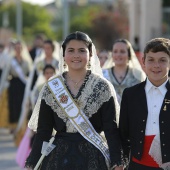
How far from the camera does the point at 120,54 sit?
26.1ft

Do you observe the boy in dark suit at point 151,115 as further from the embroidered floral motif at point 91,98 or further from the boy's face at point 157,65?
the embroidered floral motif at point 91,98

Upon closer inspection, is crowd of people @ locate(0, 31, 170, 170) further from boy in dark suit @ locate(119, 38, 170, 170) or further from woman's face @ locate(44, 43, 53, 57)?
woman's face @ locate(44, 43, 53, 57)

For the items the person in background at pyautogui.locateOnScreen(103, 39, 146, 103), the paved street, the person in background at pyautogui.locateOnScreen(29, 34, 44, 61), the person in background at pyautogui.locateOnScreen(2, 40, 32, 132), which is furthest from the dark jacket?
the person in background at pyautogui.locateOnScreen(29, 34, 44, 61)

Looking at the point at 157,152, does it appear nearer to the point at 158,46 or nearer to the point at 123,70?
the point at 158,46

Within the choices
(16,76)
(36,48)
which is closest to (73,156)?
(16,76)

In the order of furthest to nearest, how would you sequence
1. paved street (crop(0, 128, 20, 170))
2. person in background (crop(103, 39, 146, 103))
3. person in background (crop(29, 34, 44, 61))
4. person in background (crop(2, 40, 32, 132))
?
person in background (crop(29, 34, 44, 61)), person in background (crop(2, 40, 32, 132)), paved street (crop(0, 128, 20, 170)), person in background (crop(103, 39, 146, 103))

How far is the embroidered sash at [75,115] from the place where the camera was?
17.1ft

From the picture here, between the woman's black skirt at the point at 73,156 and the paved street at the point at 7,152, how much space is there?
4978 mm

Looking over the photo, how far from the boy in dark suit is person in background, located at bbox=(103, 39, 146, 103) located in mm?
2471

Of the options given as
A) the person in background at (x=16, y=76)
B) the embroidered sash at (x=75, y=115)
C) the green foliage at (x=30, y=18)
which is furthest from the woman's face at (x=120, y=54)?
the green foliage at (x=30, y=18)

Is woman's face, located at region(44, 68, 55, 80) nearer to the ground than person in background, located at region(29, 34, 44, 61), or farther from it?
→ nearer to the ground

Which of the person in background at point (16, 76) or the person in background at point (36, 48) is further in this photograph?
the person in background at point (36, 48)

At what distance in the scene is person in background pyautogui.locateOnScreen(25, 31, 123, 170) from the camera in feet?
16.9

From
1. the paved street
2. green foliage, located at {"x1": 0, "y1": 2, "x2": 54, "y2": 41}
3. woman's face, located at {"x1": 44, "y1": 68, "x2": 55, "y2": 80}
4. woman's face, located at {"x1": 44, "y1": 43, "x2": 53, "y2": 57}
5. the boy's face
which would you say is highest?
green foliage, located at {"x1": 0, "y1": 2, "x2": 54, "y2": 41}
